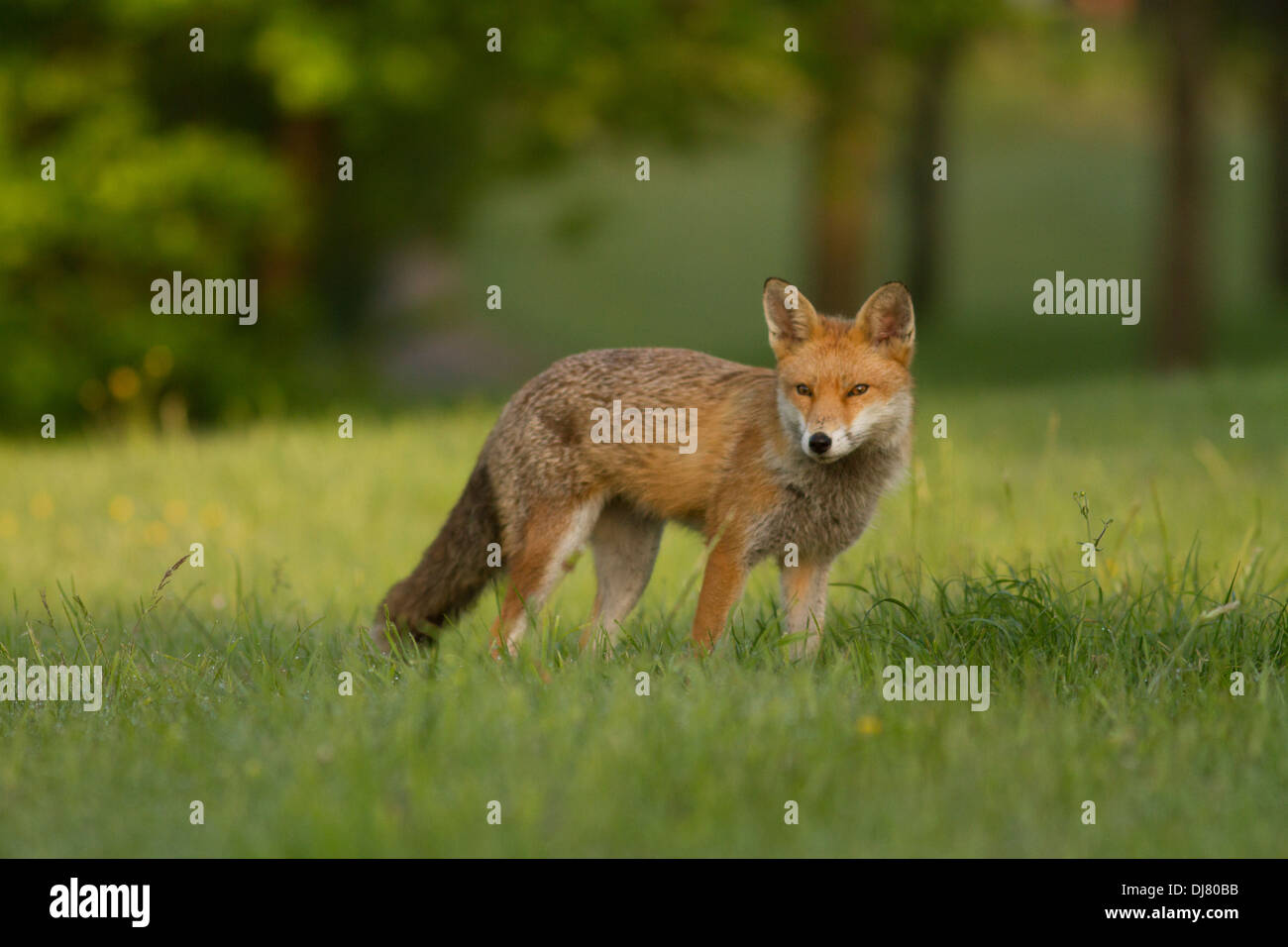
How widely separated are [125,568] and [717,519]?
502 centimetres

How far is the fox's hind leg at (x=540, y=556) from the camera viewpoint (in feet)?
18.3

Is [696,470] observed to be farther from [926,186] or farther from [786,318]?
[926,186]

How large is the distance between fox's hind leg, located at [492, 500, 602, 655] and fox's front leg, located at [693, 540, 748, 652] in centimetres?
60

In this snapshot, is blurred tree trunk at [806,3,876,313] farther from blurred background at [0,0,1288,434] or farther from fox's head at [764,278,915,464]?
fox's head at [764,278,915,464]

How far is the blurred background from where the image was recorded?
1488cm

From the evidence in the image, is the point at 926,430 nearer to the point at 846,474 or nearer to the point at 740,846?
the point at 846,474

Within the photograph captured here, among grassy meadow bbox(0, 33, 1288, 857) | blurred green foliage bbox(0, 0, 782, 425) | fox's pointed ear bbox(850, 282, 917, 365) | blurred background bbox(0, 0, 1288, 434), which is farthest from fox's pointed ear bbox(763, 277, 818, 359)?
blurred green foliage bbox(0, 0, 782, 425)

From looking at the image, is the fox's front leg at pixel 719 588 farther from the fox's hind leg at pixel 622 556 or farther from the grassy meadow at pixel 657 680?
the fox's hind leg at pixel 622 556

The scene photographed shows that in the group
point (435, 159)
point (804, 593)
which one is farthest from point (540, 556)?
point (435, 159)

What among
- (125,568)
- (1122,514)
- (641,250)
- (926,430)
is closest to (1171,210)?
(926,430)

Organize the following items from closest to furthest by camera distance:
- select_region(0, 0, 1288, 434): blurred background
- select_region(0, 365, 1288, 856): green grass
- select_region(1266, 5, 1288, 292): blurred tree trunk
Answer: select_region(0, 365, 1288, 856): green grass → select_region(0, 0, 1288, 434): blurred background → select_region(1266, 5, 1288, 292): blurred tree trunk

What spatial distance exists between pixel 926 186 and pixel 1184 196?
30.9ft

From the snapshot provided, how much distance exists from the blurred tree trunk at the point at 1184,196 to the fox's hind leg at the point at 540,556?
606 inches

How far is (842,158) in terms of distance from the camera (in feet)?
63.9
